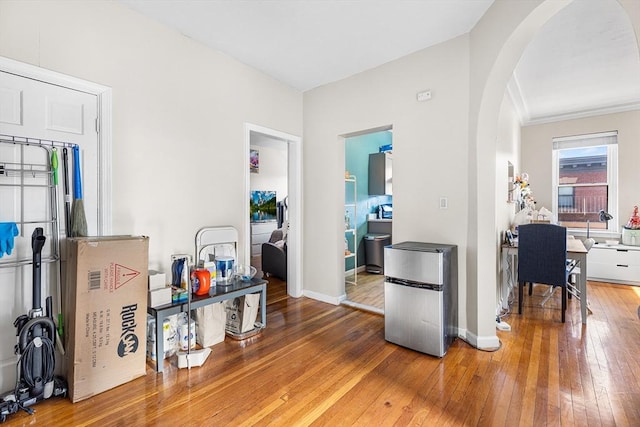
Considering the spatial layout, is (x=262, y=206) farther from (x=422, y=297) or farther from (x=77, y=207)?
(x=422, y=297)

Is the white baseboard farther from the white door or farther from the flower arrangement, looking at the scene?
the flower arrangement

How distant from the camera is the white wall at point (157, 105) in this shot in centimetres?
212

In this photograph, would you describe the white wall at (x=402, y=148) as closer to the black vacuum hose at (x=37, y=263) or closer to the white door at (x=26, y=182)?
the white door at (x=26, y=182)

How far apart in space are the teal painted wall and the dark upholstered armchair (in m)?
1.10

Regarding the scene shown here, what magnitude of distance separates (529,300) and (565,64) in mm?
2926

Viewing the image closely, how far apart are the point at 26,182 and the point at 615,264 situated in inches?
283

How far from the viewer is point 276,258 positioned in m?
5.09

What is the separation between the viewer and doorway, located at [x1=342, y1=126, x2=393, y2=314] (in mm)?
5238

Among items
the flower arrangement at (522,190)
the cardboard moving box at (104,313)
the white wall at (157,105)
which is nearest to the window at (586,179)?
the flower arrangement at (522,190)

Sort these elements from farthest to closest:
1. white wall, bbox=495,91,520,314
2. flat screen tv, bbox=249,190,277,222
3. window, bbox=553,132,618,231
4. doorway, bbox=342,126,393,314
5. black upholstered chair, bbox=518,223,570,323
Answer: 1. flat screen tv, bbox=249,190,277,222
2. doorway, bbox=342,126,393,314
3. window, bbox=553,132,618,231
4. white wall, bbox=495,91,520,314
5. black upholstered chair, bbox=518,223,570,323

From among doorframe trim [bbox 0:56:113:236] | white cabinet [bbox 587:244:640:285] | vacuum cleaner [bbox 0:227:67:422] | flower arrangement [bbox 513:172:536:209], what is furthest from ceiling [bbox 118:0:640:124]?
white cabinet [bbox 587:244:640:285]

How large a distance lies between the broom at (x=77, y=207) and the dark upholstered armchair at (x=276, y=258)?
297cm

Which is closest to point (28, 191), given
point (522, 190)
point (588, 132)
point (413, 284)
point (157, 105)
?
point (157, 105)

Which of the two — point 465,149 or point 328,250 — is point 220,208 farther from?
point 465,149
